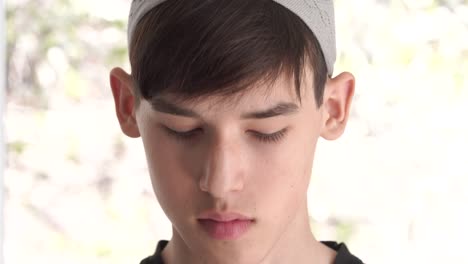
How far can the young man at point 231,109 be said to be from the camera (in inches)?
60.9

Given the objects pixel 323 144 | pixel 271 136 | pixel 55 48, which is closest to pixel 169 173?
pixel 271 136

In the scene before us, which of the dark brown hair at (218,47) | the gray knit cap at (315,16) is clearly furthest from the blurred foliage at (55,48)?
the dark brown hair at (218,47)

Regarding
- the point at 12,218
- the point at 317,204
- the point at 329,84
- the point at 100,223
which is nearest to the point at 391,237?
the point at 317,204

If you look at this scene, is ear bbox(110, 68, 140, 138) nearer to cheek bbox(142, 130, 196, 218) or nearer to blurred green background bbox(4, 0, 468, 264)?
cheek bbox(142, 130, 196, 218)

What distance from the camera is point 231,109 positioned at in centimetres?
156

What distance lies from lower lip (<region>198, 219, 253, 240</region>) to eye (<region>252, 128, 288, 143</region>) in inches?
5.3

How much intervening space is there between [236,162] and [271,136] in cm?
8

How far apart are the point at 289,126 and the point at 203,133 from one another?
14cm

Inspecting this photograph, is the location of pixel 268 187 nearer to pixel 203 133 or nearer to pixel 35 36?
pixel 203 133

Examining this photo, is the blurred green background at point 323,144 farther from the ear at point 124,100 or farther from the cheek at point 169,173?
the cheek at point 169,173

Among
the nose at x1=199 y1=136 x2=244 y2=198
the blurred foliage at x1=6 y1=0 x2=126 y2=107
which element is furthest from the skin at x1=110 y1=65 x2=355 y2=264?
the blurred foliage at x1=6 y1=0 x2=126 y2=107

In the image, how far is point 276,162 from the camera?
63.9 inches

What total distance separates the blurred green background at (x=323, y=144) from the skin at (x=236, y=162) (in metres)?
1.39

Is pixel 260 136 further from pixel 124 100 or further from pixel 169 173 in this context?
pixel 124 100
